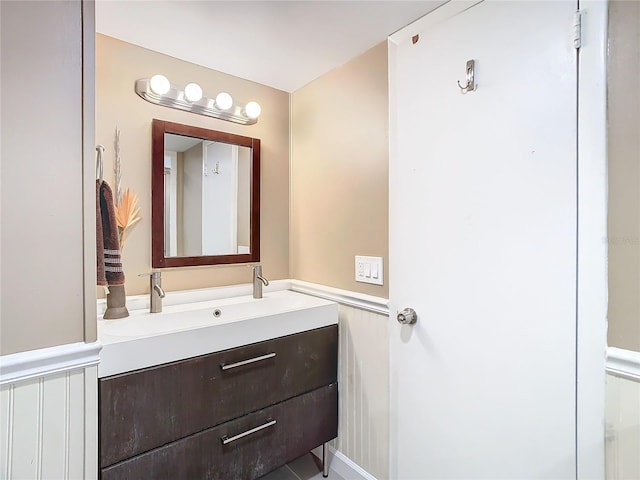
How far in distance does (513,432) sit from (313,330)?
2.86ft

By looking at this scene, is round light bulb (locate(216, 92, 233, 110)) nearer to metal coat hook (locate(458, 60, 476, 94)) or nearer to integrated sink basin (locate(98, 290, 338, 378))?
integrated sink basin (locate(98, 290, 338, 378))

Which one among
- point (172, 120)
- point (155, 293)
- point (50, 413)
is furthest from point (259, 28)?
point (50, 413)

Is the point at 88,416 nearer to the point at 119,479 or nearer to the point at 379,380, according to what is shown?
the point at 119,479

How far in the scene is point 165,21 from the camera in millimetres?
1410

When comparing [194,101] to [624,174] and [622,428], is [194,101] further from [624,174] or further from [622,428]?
[622,428]

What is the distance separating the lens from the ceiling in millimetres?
1319

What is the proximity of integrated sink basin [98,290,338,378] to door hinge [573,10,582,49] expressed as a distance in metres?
1.34

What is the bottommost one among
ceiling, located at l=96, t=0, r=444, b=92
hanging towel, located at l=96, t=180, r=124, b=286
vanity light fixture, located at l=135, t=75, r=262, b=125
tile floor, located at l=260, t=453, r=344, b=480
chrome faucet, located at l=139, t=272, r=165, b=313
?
tile floor, located at l=260, t=453, r=344, b=480

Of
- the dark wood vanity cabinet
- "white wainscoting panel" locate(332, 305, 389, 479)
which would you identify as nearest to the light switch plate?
"white wainscoting panel" locate(332, 305, 389, 479)

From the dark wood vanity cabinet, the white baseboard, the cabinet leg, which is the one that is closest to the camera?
the dark wood vanity cabinet

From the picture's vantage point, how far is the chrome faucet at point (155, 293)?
5.16ft

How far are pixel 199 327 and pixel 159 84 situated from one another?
1.13 metres

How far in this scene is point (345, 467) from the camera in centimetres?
175

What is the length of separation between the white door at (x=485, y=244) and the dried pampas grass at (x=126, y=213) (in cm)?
118
